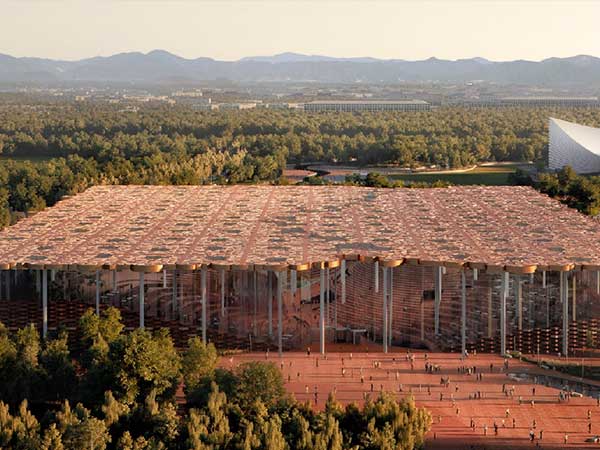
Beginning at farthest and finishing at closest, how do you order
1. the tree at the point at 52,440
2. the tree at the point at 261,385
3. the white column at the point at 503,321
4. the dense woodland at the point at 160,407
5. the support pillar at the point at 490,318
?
the support pillar at the point at 490,318, the white column at the point at 503,321, the tree at the point at 261,385, the dense woodland at the point at 160,407, the tree at the point at 52,440

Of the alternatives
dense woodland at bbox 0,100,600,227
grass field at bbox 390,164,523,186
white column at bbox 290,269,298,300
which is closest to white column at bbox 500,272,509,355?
white column at bbox 290,269,298,300

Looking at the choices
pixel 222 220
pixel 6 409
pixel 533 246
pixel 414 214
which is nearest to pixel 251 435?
pixel 6 409

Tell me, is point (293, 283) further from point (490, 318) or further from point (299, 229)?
point (490, 318)

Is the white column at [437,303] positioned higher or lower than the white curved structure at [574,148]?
lower

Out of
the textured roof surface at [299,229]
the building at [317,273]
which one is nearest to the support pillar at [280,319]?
the building at [317,273]

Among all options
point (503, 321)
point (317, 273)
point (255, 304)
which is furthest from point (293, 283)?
point (503, 321)

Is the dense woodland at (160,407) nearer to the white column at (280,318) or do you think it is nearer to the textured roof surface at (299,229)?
the white column at (280,318)

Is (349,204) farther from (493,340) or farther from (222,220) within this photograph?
(493,340)
